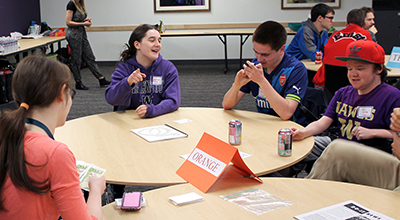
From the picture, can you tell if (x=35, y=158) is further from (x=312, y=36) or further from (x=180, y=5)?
(x=180, y=5)

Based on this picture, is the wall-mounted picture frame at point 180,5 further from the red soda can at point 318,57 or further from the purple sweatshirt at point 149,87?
the purple sweatshirt at point 149,87

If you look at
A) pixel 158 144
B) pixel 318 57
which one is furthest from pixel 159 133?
pixel 318 57

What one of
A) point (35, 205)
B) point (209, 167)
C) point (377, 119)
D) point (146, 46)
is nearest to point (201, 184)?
point (209, 167)

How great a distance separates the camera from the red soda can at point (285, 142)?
165cm

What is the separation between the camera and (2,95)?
18.1ft

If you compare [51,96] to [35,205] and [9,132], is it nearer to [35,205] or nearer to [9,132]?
[9,132]

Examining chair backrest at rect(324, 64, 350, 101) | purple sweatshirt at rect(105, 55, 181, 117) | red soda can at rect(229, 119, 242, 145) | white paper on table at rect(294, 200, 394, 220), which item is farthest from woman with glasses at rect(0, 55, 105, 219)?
chair backrest at rect(324, 64, 350, 101)

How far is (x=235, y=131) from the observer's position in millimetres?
1803

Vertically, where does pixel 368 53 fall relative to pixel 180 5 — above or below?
below

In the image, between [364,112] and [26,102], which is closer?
[26,102]

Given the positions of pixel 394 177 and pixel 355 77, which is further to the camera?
pixel 355 77

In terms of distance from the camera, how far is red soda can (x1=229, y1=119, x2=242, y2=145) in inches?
70.4

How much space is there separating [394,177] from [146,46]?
179 cm

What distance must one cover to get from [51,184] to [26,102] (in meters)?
0.25
